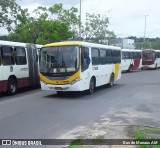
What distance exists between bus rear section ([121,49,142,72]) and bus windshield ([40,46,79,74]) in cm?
2402

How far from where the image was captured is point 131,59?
42906 millimetres

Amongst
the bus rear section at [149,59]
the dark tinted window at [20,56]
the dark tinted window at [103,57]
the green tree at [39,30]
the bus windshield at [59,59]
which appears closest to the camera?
the bus windshield at [59,59]

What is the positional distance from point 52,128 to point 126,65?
106 ft

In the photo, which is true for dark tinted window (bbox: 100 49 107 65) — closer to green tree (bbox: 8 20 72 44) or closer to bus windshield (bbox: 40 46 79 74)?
bus windshield (bbox: 40 46 79 74)

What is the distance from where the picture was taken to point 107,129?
899cm

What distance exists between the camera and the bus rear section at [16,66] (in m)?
16.8

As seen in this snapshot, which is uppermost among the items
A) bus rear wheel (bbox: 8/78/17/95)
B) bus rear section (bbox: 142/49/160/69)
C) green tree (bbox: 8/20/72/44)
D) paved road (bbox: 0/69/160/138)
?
green tree (bbox: 8/20/72/44)

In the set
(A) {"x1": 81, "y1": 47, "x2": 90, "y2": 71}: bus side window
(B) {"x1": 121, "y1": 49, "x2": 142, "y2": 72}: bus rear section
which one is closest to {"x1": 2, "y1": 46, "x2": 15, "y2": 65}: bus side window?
(A) {"x1": 81, "y1": 47, "x2": 90, "y2": 71}: bus side window

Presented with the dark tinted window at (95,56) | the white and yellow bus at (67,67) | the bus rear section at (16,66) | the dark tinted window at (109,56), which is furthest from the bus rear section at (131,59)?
the white and yellow bus at (67,67)

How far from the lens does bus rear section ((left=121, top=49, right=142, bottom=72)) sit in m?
40.5

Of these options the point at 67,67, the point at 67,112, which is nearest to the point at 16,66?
the point at 67,67

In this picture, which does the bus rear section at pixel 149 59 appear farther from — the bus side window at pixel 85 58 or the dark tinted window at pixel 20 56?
the bus side window at pixel 85 58

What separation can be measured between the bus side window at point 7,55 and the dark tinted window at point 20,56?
0.57m

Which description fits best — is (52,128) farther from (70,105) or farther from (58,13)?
(58,13)
